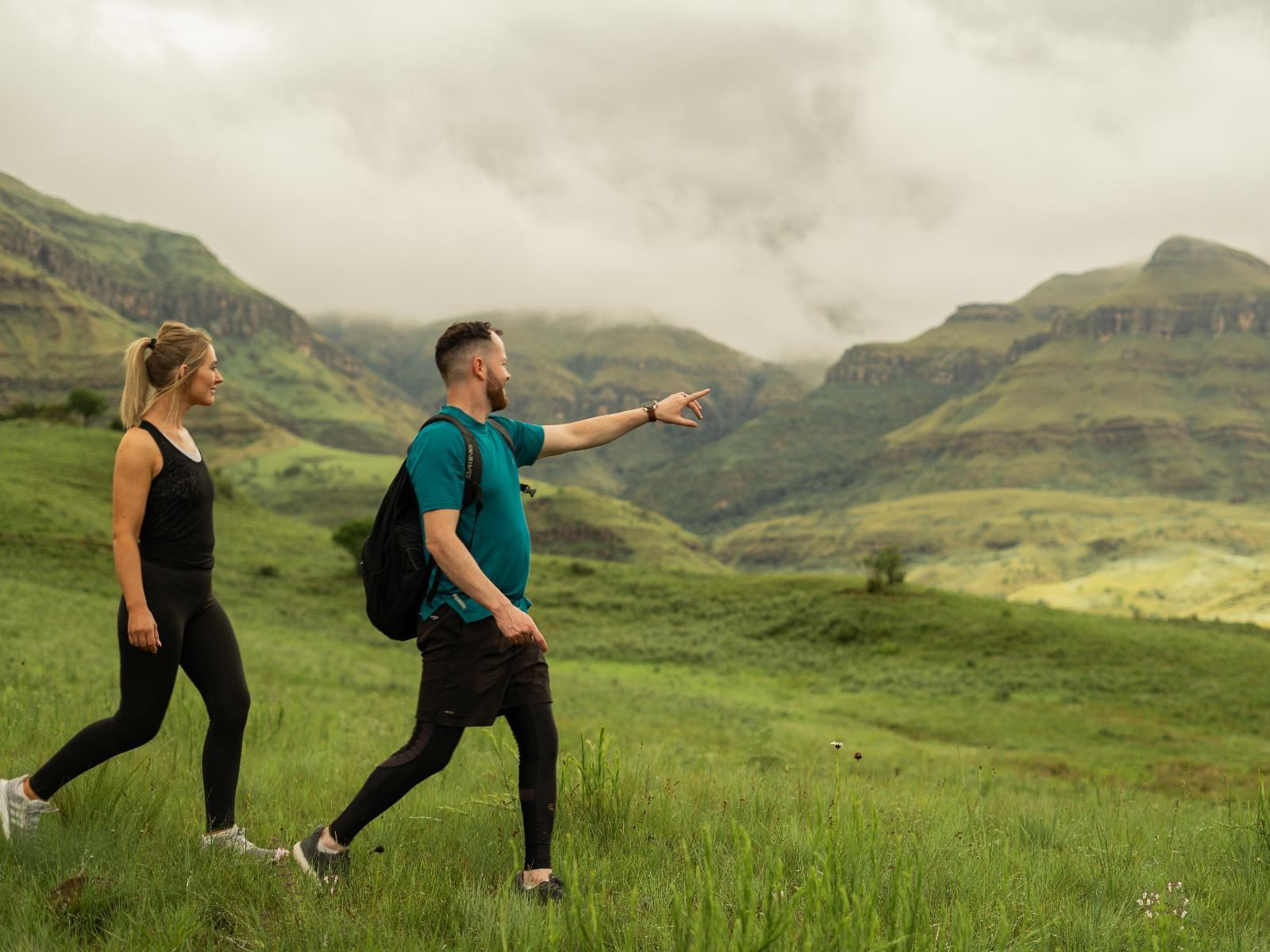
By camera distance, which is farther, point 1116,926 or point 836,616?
point 836,616

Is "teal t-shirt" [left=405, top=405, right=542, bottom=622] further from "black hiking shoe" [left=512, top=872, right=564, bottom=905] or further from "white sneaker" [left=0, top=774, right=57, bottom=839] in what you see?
"white sneaker" [left=0, top=774, right=57, bottom=839]

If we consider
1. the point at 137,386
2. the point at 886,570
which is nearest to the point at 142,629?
the point at 137,386

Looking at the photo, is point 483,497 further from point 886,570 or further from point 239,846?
point 886,570

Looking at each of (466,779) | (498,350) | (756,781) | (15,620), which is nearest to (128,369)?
(498,350)

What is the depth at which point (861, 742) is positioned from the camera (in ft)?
72.5

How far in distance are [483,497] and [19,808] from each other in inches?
101

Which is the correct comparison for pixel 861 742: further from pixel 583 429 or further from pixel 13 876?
pixel 13 876

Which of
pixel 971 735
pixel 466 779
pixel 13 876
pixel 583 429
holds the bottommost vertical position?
pixel 971 735

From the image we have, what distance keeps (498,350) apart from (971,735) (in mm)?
25635

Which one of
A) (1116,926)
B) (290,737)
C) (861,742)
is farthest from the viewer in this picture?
(861,742)

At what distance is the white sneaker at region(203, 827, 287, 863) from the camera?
354cm

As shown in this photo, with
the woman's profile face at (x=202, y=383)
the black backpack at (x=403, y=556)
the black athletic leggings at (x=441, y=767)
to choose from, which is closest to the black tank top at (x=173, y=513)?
the woman's profile face at (x=202, y=383)

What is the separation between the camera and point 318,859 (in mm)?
3527

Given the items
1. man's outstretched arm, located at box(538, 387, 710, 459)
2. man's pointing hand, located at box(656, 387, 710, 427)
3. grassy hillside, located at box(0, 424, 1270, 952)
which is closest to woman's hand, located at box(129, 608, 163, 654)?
grassy hillside, located at box(0, 424, 1270, 952)
